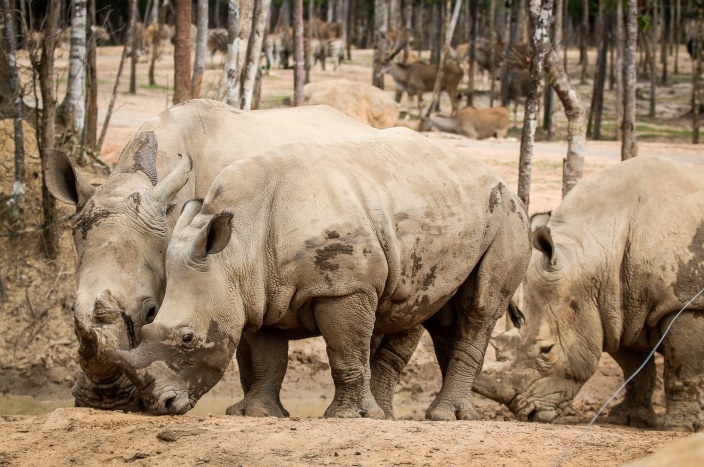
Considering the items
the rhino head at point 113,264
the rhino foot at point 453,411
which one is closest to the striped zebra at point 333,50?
the rhino foot at point 453,411

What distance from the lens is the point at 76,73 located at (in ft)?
43.0

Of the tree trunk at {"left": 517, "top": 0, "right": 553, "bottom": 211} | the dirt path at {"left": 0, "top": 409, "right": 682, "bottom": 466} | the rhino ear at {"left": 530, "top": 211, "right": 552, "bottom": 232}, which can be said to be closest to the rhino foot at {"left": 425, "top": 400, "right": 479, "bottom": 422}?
the dirt path at {"left": 0, "top": 409, "right": 682, "bottom": 466}

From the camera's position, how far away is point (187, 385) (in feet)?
21.3

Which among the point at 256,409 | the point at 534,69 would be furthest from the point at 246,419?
the point at 534,69

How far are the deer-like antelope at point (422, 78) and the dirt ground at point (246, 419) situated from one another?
747 cm

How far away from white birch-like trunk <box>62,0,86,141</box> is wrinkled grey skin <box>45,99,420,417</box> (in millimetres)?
5024

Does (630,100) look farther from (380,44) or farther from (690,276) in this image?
(380,44)

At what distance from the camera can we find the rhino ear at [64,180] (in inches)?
288

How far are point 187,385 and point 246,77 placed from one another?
7.02 metres

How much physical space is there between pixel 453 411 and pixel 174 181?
2.52 metres

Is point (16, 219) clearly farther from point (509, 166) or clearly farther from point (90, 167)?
point (509, 166)

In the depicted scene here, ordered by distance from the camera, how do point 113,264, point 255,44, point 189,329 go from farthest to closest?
point 255,44
point 113,264
point 189,329

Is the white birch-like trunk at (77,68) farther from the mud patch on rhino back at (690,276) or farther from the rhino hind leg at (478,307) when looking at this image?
the mud patch on rhino back at (690,276)

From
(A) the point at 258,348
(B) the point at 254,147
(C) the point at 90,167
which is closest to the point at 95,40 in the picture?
(C) the point at 90,167
